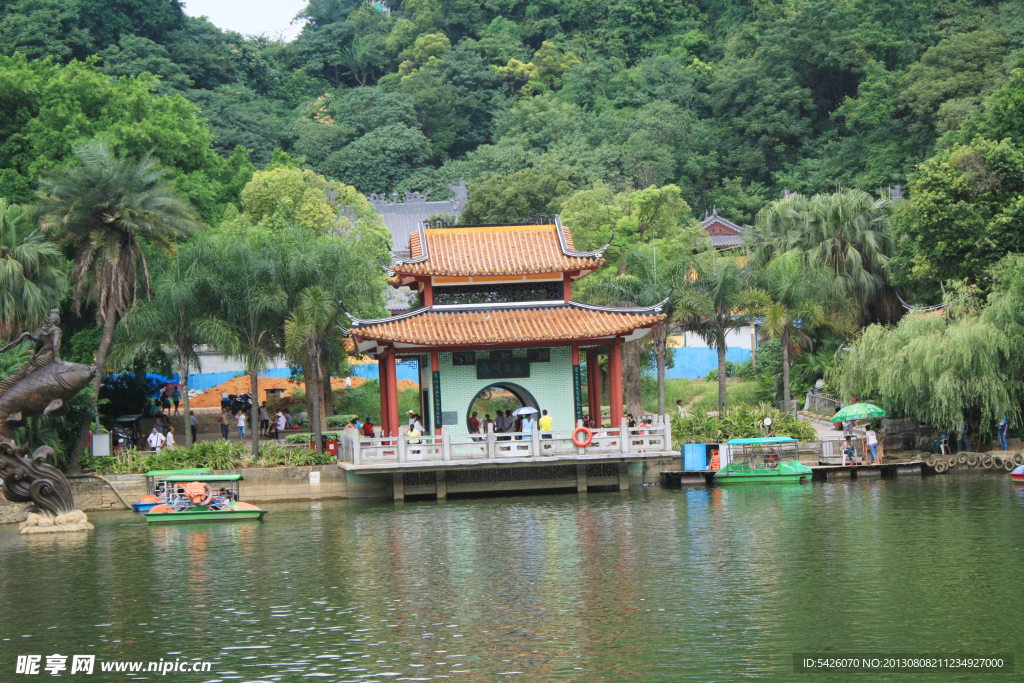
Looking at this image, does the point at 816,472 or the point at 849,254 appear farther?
the point at 849,254

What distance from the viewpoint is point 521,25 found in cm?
9844

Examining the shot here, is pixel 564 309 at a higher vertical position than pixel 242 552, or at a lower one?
higher

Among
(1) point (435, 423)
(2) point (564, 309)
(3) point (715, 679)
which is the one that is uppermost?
(2) point (564, 309)

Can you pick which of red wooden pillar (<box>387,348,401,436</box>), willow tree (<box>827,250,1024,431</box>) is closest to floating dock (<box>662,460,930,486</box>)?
willow tree (<box>827,250,1024,431</box>)

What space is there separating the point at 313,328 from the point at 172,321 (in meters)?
4.82

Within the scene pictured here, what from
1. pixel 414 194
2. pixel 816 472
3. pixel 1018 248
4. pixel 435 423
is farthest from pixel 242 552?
pixel 414 194

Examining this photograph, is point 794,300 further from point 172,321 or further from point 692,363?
point 172,321

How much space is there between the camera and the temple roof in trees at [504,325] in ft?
115

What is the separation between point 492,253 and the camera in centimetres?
3734

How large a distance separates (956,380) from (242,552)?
21472 mm

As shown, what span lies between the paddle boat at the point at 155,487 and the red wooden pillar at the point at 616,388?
11.8m

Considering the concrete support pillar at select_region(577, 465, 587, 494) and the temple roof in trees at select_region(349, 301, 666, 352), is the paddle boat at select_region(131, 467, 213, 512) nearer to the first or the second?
the temple roof in trees at select_region(349, 301, 666, 352)

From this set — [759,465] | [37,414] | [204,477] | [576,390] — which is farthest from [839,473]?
[37,414]

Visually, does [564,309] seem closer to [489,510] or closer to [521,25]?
[489,510]
